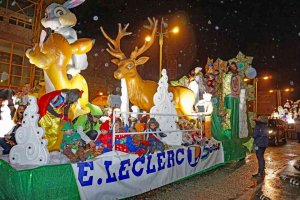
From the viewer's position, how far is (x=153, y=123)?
5984mm

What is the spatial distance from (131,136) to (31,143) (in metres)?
2.28

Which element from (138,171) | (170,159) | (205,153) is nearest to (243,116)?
(205,153)

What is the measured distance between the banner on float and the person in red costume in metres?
0.99

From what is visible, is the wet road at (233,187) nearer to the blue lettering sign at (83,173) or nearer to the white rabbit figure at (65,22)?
the blue lettering sign at (83,173)

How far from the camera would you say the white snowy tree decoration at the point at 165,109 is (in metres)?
6.54

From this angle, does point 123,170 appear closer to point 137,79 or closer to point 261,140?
point 137,79

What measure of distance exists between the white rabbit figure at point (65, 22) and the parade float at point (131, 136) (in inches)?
3.2

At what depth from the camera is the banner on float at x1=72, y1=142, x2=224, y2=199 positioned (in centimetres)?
435

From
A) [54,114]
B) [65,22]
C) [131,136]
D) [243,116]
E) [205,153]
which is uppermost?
[65,22]

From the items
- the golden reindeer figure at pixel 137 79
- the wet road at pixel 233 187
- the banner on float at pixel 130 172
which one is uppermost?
the golden reindeer figure at pixel 137 79

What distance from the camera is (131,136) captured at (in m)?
5.84

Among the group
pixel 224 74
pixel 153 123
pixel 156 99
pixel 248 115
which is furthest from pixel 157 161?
pixel 248 115

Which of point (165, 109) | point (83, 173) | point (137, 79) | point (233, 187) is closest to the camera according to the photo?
point (83, 173)

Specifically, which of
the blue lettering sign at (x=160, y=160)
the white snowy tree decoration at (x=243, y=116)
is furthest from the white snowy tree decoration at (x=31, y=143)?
the white snowy tree decoration at (x=243, y=116)
